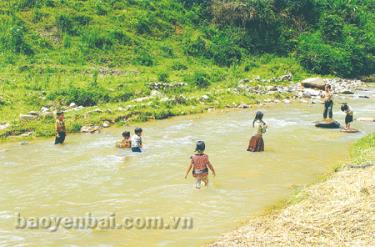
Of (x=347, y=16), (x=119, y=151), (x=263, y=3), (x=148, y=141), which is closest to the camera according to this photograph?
(x=119, y=151)

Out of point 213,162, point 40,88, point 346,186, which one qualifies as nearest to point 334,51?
point 40,88

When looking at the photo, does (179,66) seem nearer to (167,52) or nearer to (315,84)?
(167,52)

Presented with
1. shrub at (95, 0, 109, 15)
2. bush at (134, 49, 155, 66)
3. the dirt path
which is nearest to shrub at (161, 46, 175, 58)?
bush at (134, 49, 155, 66)

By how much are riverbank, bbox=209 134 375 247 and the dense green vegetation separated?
11.7 meters

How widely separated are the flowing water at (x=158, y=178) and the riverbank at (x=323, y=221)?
30.6 inches

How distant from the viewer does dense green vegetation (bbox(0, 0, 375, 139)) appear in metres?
24.1

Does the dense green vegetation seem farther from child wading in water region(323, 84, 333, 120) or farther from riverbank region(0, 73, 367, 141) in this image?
child wading in water region(323, 84, 333, 120)

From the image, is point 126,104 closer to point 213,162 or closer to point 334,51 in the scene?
point 213,162

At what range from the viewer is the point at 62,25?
114 ft

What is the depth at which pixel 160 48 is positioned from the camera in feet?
119

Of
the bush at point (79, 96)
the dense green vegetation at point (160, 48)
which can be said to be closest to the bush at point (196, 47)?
the dense green vegetation at point (160, 48)

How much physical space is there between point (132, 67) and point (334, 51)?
53.9 ft

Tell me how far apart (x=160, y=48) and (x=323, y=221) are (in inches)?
1131

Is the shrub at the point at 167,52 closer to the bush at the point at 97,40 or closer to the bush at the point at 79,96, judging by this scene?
the bush at the point at 97,40
